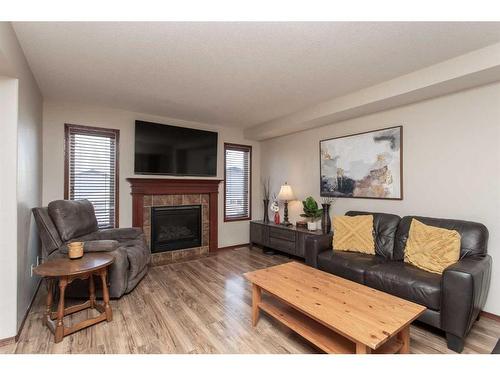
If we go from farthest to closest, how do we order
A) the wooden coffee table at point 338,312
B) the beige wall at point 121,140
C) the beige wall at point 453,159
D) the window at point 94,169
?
the window at point 94,169 < the beige wall at point 121,140 < the beige wall at point 453,159 < the wooden coffee table at point 338,312

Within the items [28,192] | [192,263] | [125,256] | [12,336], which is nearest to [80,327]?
[12,336]

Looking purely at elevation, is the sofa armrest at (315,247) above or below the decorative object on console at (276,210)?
below

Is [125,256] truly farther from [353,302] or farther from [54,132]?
[353,302]

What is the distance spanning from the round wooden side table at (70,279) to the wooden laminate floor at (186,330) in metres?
0.06

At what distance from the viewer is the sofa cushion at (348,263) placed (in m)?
2.49

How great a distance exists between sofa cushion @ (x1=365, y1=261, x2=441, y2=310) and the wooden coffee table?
41 centimetres

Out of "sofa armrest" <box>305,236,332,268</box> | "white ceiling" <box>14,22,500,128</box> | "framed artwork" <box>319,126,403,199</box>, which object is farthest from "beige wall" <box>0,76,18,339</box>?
"framed artwork" <box>319,126,403,199</box>

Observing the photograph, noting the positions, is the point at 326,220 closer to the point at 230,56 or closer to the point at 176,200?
the point at 176,200

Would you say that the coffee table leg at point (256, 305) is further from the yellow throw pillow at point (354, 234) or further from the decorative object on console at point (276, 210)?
the decorative object on console at point (276, 210)

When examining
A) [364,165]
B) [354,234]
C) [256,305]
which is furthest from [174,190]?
[364,165]

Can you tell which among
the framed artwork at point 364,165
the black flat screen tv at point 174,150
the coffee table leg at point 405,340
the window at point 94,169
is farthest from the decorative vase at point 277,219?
the coffee table leg at point 405,340

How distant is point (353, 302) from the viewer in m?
1.72

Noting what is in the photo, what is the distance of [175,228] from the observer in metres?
4.27

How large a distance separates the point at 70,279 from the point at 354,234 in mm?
2963
